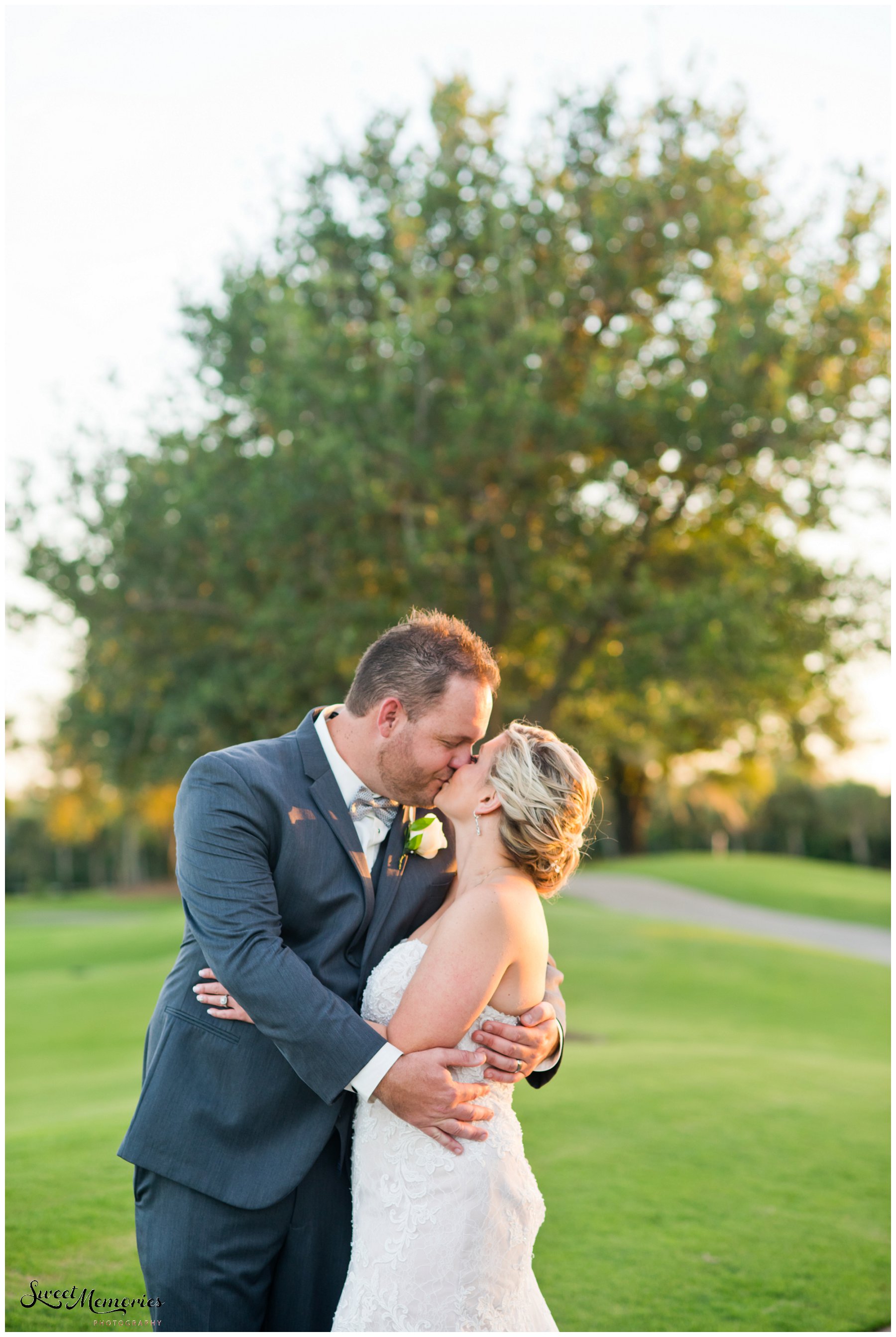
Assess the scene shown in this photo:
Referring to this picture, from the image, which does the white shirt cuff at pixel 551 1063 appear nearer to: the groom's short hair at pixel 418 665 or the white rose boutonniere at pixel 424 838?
the white rose boutonniere at pixel 424 838

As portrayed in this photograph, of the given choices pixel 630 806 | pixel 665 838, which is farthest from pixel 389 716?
pixel 665 838

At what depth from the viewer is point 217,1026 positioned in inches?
124

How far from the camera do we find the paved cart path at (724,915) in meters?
24.8

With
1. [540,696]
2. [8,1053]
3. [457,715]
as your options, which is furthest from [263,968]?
[8,1053]

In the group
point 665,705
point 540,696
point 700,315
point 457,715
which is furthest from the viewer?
point 665,705

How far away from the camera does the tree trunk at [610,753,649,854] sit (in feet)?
122

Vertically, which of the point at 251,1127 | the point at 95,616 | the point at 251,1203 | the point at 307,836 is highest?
the point at 95,616

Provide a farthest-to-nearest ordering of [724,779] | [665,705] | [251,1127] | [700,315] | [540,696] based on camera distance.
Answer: [724,779]
[665,705]
[540,696]
[700,315]
[251,1127]

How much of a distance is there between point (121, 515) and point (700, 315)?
22.6 ft

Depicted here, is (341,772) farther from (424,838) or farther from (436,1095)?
(436,1095)

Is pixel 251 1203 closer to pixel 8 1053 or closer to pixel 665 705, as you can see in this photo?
pixel 665 705

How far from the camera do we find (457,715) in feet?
11.0

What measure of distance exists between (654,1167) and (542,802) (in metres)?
4.81

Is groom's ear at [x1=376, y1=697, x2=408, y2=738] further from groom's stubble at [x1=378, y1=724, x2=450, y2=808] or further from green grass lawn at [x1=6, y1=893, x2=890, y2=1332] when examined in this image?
green grass lawn at [x1=6, y1=893, x2=890, y2=1332]
